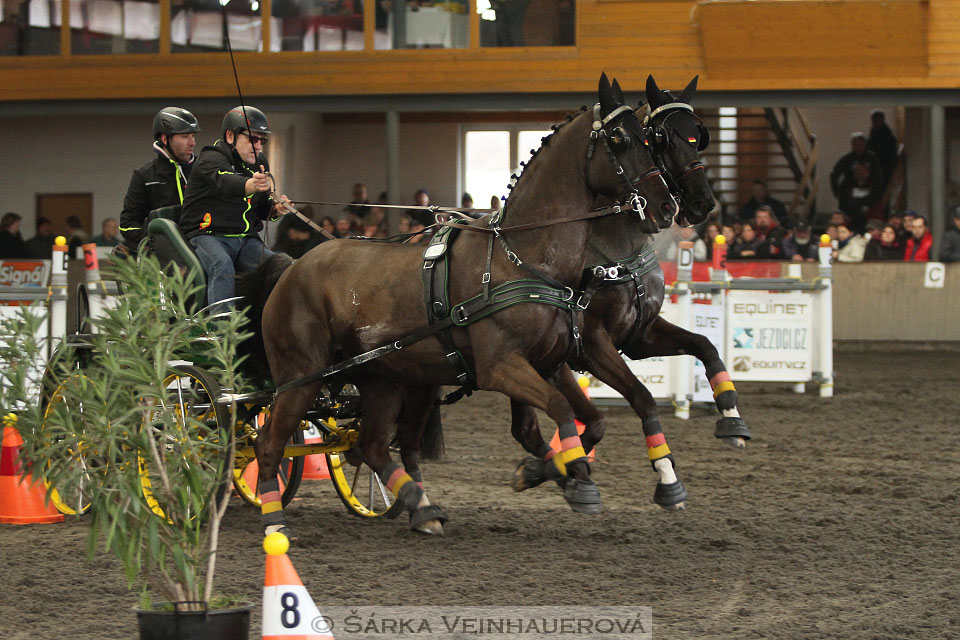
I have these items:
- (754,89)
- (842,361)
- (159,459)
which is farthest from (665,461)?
(754,89)

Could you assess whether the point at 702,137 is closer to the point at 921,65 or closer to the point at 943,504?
the point at 943,504

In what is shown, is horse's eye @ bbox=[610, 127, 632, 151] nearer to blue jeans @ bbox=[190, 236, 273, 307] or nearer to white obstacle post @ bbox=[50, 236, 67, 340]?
blue jeans @ bbox=[190, 236, 273, 307]

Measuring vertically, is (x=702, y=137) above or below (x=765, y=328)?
above

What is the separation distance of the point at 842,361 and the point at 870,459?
764cm

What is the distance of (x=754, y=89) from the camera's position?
20.2m

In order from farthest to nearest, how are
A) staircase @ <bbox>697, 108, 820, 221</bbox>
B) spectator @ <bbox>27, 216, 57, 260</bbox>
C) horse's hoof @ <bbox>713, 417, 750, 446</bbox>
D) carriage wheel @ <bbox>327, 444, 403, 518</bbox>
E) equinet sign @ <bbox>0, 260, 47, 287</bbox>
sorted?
staircase @ <bbox>697, 108, 820, 221</bbox>
spectator @ <bbox>27, 216, 57, 260</bbox>
equinet sign @ <bbox>0, 260, 47, 287</bbox>
carriage wheel @ <bbox>327, 444, 403, 518</bbox>
horse's hoof @ <bbox>713, 417, 750, 446</bbox>

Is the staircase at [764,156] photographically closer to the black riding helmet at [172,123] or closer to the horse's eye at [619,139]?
the black riding helmet at [172,123]

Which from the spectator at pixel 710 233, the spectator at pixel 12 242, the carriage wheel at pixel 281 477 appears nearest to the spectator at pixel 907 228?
the spectator at pixel 710 233

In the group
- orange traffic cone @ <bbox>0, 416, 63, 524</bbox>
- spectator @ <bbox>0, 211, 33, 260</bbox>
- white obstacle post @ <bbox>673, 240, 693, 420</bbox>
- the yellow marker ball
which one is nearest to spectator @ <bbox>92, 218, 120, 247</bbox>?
spectator @ <bbox>0, 211, 33, 260</bbox>

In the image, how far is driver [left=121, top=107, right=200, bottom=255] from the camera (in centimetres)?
816

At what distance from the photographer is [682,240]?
14.1m

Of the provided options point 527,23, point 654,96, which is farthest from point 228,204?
point 527,23

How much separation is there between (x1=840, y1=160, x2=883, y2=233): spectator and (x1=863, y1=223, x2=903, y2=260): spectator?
6.19ft

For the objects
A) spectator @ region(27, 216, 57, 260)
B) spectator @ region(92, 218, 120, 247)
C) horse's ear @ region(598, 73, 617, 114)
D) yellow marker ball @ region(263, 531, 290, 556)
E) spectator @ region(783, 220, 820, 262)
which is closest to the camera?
yellow marker ball @ region(263, 531, 290, 556)
